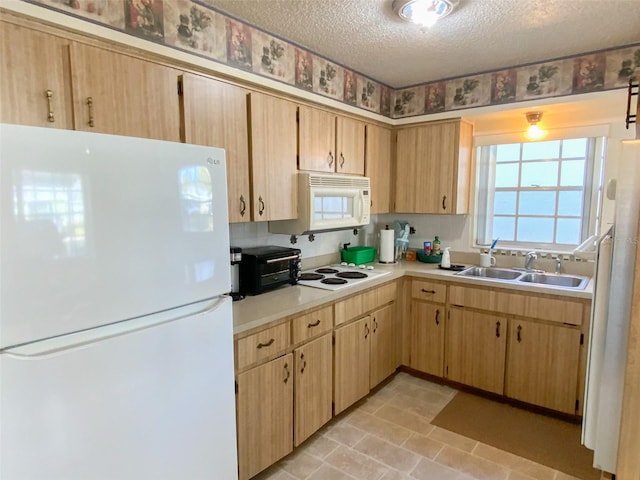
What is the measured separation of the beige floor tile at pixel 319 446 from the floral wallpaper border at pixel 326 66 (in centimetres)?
232

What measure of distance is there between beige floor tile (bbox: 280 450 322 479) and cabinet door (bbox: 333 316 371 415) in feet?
1.15

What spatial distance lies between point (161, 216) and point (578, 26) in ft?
8.30

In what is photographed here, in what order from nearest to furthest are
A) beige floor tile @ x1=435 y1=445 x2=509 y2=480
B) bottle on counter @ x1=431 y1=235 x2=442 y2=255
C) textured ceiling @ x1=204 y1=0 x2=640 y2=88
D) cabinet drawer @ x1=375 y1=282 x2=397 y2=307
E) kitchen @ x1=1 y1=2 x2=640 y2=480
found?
1. kitchen @ x1=1 y1=2 x2=640 y2=480
2. textured ceiling @ x1=204 y1=0 x2=640 y2=88
3. beige floor tile @ x1=435 y1=445 x2=509 y2=480
4. cabinet drawer @ x1=375 y1=282 x2=397 y2=307
5. bottle on counter @ x1=431 y1=235 x2=442 y2=255

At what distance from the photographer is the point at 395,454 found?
2.26m

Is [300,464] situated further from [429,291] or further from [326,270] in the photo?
[429,291]

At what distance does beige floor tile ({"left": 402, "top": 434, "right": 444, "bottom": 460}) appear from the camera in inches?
89.2

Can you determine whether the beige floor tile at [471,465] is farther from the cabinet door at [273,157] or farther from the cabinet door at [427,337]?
the cabinet door at [273,157]

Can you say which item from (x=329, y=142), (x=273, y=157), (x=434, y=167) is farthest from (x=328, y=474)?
(x=434, y=167)

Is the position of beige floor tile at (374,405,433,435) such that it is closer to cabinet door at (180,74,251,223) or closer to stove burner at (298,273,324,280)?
stove burner at (298,273,324,280)

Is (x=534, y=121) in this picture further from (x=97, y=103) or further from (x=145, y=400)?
(x=145, y=400)

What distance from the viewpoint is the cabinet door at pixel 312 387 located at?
2.18 metres

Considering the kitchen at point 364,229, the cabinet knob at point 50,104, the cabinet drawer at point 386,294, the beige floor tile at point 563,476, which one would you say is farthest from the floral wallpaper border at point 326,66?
the beige floor tile at point 563,476

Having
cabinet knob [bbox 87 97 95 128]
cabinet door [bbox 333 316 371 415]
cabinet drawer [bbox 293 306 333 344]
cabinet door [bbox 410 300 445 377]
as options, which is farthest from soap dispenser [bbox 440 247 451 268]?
cabinet knob [bbox 87 97 95 128]

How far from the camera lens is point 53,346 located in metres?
1.05
